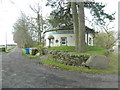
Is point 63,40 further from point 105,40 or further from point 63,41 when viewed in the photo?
point 105,40

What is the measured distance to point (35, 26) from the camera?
26234 millimetres

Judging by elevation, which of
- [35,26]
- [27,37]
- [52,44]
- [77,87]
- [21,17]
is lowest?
[77,87]

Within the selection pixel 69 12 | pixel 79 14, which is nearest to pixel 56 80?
pixel 79 14

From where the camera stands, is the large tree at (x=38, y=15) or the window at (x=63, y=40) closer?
the window at (x=63, y=40)

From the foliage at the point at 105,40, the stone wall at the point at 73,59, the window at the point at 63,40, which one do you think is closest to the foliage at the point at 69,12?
the window at the point at 63,40

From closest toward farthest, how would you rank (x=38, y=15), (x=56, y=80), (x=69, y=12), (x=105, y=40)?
(x=56, y=80)
(x=69, y=12)
(x=105, y=40)
(x=38, y=15)

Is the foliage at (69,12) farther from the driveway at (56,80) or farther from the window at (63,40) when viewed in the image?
the driveway at (56,80)

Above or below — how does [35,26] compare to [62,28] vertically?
above

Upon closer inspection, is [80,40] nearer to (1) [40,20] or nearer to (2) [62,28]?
(2) [62,28]

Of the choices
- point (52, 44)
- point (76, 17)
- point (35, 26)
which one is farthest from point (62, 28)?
point (35, 26)

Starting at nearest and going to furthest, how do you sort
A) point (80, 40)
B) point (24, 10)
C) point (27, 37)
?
1. point (80, 40)
2. point (24, 10)
3. point (27, 37)

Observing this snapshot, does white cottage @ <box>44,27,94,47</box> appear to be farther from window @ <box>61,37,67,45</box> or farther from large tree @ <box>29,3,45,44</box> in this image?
large tree @ <box>29,3,45,44</box>

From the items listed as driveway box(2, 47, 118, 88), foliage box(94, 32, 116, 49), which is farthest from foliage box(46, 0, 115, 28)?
foliage box(94, 32, 116, 49)

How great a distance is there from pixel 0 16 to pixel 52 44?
47.6ft
